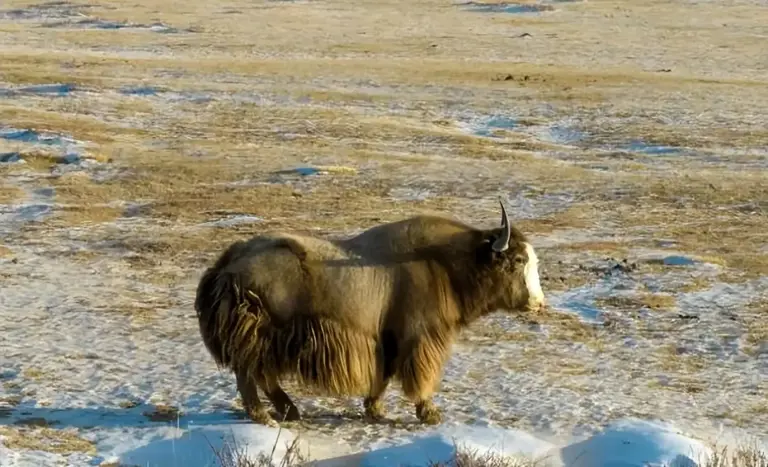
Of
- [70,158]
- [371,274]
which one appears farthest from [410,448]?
[70,158]

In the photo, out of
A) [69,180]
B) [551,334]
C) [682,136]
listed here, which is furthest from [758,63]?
[551,334]

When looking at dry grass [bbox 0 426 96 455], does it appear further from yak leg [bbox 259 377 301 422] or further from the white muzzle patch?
the white muzzle patch

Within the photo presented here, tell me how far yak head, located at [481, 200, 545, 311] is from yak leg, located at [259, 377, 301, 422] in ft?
5.09

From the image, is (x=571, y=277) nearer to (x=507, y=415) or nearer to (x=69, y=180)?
(x=507, y=415)

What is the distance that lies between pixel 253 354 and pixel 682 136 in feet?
56.2

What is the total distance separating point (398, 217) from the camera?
16578 millimetres

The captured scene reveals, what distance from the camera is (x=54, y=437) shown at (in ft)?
26.0

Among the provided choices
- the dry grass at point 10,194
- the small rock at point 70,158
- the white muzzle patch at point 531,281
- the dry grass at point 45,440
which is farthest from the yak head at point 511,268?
the small rock at point 70,158

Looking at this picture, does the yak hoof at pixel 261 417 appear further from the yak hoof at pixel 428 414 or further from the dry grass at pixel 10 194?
the dry grass at pixel 10 194

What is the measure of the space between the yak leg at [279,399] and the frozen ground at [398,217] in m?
0.19

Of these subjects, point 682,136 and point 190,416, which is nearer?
point 190,416

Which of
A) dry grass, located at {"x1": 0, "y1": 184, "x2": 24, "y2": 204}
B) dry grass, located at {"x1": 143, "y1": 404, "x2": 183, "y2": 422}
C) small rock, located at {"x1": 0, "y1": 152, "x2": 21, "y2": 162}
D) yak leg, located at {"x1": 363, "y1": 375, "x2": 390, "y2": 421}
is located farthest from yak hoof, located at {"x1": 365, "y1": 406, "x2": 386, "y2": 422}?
small rock, located at {"x1": 0, "y1": 152, "x2": 21, "y2": 162}

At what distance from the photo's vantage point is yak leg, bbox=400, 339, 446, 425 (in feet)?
27.6

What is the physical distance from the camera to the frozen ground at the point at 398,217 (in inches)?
338
